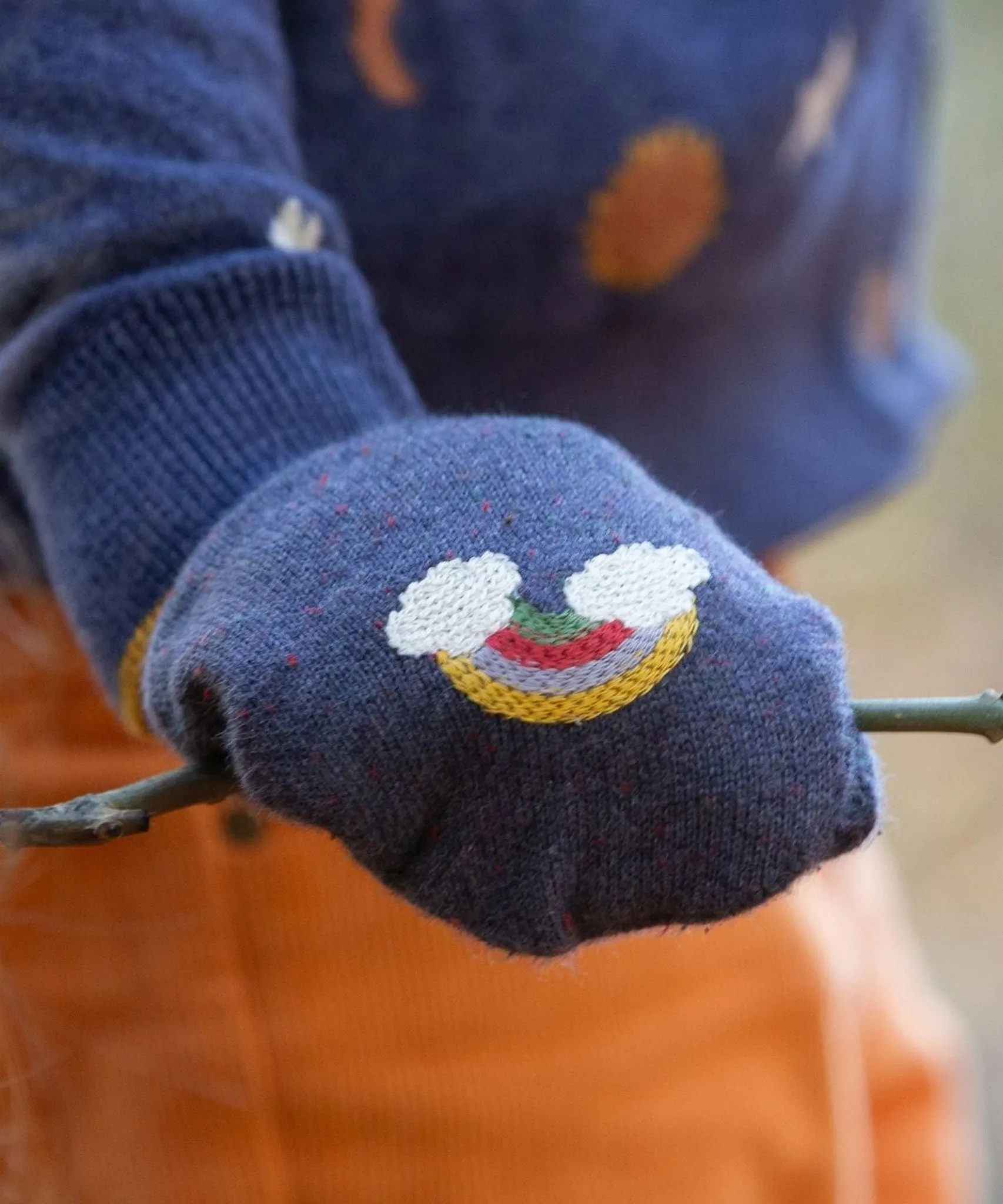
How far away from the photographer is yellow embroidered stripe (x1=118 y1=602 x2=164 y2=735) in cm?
30

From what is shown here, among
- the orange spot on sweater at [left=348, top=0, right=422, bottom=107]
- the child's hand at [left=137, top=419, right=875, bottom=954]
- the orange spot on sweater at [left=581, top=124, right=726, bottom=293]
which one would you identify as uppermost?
the orange spot on sweater at [left=348, top=0, right=422, bottom=107]

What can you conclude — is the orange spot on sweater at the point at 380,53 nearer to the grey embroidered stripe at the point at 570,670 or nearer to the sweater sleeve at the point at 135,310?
the sweater sleeve at the point at 135,310

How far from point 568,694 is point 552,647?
0.01 meters

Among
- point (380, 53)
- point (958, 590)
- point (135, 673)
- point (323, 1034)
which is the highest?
point (380, 53)

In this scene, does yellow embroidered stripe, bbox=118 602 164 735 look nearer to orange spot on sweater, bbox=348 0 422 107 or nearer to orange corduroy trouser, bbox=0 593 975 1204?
orange corduroy trouser, bbox=0 593 975 1204

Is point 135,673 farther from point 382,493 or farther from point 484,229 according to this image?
point 484,229

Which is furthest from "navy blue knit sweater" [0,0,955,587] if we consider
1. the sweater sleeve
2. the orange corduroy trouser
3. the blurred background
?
the blurred background

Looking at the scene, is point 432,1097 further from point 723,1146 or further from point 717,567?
point 717,567

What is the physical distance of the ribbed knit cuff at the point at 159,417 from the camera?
0.99ft

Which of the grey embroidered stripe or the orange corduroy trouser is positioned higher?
the grey embroidered stripe

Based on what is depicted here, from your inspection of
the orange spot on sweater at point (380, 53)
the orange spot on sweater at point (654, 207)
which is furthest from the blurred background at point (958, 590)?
the orange spot on sweater at point (380, 53)

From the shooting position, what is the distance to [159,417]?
31 centimetres

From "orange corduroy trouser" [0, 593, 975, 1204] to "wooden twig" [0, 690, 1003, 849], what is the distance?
5.1 inches

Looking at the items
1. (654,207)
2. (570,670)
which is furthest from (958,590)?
(570,670)
